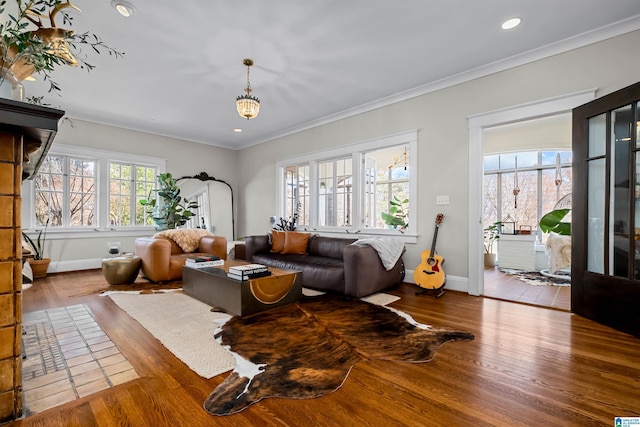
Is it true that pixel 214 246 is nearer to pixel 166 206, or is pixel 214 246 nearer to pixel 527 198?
pixel 166 206

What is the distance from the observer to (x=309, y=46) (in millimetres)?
3102

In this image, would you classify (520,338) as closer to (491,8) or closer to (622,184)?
(622,184)

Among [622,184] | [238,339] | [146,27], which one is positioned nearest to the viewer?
[238,339]

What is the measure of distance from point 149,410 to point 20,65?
1.75 m

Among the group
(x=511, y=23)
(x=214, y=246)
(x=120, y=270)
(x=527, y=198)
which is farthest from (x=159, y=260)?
(x=527, y=198)

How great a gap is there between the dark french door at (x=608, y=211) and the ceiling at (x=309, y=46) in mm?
861

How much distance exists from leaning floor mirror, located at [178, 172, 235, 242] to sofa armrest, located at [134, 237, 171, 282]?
8.72 feet

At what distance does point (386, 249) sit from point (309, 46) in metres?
2.50

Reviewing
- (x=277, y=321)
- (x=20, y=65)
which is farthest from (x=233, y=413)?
(x=20, y=65)

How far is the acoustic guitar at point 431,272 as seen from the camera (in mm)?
3641

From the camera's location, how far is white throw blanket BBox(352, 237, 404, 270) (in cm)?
360

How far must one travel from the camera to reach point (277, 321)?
2582 millimetres

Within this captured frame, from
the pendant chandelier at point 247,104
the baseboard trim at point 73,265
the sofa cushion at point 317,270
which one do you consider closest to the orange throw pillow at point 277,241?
the sofa cushion at point 317,270

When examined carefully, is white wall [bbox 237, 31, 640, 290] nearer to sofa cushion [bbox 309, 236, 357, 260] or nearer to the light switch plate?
the light switch plate
